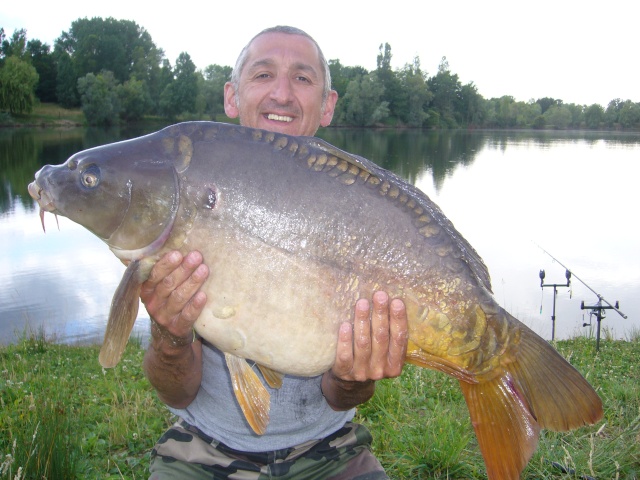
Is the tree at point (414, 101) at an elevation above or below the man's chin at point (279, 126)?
above

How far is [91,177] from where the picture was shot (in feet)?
4.85

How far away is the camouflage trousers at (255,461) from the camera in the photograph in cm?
179

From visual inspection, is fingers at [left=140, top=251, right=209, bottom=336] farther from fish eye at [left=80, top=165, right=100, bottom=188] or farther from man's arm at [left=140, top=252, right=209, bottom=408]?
fish eye at [left=80, top=165, right=100, bottom=188]

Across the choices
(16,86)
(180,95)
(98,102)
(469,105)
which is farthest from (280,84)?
(469,105)

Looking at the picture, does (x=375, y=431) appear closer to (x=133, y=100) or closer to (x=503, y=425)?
(x=503, y=425)

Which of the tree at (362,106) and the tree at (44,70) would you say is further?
the tree at (362,106)

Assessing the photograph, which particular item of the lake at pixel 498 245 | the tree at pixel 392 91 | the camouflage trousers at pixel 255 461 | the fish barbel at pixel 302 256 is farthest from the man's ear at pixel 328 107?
the tree at pixel 392 91

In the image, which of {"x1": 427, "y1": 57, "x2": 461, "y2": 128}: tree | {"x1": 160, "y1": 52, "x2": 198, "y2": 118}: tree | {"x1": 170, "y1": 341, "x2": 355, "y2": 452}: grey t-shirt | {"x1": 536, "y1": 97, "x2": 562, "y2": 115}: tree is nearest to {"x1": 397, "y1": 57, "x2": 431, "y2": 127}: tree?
{"x1": 427, "y1": 57, "x2": 461, "y2": 128}: tree

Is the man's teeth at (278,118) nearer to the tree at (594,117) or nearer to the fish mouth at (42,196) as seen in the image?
the fish mouth at (42,196)

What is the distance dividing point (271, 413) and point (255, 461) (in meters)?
0.16

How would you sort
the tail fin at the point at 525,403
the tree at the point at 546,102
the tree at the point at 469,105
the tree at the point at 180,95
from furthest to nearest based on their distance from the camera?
the tree at the point at 546,102 → the tree at the point at 469,105 → the tree at the point at 180,95 → the tail fin at the point at 525,403

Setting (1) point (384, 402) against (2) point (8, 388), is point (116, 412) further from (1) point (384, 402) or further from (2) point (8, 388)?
(1) point (384, 402)

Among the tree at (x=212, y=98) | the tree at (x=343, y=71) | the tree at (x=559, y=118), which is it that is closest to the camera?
the tree at (x=212, y=98)

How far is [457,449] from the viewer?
7.89 ft
